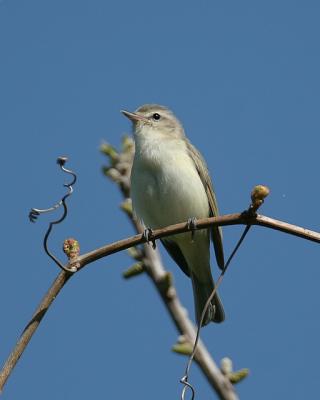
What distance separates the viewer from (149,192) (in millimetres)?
6422

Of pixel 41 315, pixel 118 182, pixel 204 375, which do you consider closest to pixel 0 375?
pixel 41 315

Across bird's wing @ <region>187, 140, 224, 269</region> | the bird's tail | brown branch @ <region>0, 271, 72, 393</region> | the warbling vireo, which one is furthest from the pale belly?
brown branch @ <region>0, 271, 72, 393</region>

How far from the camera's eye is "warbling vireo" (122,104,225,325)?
21.0ft

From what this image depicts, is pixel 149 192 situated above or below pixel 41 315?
above

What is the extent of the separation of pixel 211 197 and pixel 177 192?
20.8 inches

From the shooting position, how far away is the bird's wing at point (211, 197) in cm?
662

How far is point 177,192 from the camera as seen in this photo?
6.38 meters

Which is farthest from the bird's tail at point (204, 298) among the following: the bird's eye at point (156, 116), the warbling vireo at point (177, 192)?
the bird's eye at point (156, 116)

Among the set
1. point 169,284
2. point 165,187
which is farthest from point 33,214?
point 165,187

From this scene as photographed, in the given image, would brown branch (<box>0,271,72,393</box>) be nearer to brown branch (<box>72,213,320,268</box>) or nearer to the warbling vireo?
brown branch (<box>72,213,320,268</box>)

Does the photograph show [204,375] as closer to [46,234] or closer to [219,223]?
[219,223]

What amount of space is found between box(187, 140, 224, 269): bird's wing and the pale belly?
133 millimetres

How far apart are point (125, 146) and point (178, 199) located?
0.80 meters

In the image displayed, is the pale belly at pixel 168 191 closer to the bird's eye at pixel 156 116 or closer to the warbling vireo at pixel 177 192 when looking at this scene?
the warbling vireo at pixel 177 192
